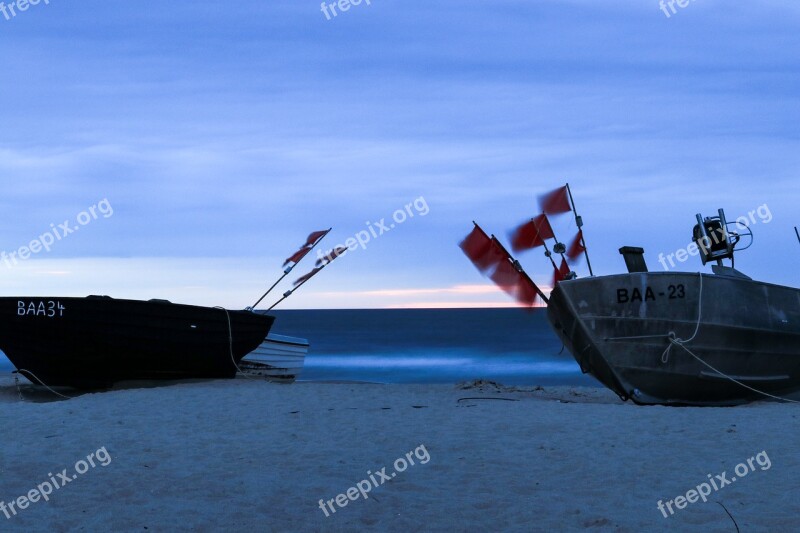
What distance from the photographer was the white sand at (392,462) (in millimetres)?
6469

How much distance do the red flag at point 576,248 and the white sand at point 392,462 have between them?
2.56m

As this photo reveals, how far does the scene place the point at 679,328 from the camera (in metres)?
13.4

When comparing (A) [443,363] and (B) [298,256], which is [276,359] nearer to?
(B) [298,256]

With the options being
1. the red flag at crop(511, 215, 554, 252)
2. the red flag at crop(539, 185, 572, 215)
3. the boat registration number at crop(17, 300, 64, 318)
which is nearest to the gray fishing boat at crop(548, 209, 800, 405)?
the red flag at crop(511, 215, 554, 252)

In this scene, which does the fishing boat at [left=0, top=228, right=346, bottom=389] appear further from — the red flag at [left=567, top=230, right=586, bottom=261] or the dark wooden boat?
the red flag at [left=567, top=230, right=586, bottom=261]

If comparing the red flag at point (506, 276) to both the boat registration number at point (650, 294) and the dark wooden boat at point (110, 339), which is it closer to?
the boat registration number at point (650, 294)

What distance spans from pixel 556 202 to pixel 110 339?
8752 millimetres

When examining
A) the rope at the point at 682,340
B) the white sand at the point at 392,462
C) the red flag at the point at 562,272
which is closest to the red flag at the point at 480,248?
the red flag at the point at 562,272

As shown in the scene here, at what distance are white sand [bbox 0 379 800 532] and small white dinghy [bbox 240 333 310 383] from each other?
5.53 metres

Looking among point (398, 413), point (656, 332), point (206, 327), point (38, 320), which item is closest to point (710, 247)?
point (656, 332)

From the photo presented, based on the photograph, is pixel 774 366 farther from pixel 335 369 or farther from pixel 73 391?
pixel 335 369

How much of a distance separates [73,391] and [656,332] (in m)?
11.6

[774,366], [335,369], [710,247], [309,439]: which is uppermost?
[710,247]

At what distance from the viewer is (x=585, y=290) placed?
44.9ft
